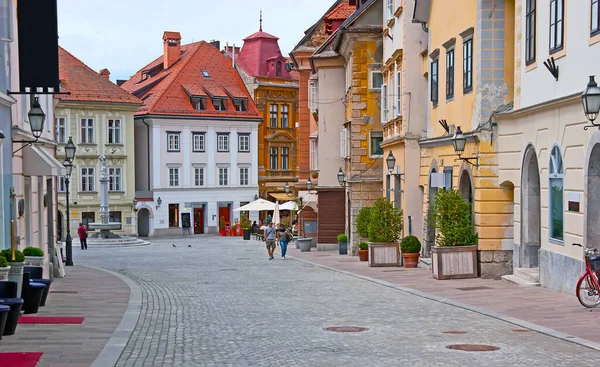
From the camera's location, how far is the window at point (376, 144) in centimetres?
3872

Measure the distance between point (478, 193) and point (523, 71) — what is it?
3.48m

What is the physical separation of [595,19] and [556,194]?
163 inches

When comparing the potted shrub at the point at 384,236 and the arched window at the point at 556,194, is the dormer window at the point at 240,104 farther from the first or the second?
the arched window at the point at 556,194

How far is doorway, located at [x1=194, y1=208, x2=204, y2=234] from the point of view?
A: 7206 centimetres

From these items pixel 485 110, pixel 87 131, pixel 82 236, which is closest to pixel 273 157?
pixel 87 131

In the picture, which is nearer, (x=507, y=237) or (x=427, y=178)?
(x=507, y=237)

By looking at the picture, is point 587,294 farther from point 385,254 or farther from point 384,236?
point 384,236

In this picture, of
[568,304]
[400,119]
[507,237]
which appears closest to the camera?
[568,304]

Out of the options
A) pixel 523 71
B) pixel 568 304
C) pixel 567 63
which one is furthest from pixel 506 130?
pixel 568 304

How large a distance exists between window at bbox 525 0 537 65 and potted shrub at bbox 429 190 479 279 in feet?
14.3

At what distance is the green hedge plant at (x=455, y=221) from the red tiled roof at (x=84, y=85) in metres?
45.4

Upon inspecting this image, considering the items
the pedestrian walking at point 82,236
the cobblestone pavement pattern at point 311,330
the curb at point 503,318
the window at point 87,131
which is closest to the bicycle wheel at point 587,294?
the curb at point 503,318

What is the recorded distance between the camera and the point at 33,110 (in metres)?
17.8

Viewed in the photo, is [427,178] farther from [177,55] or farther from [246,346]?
[177,55]
